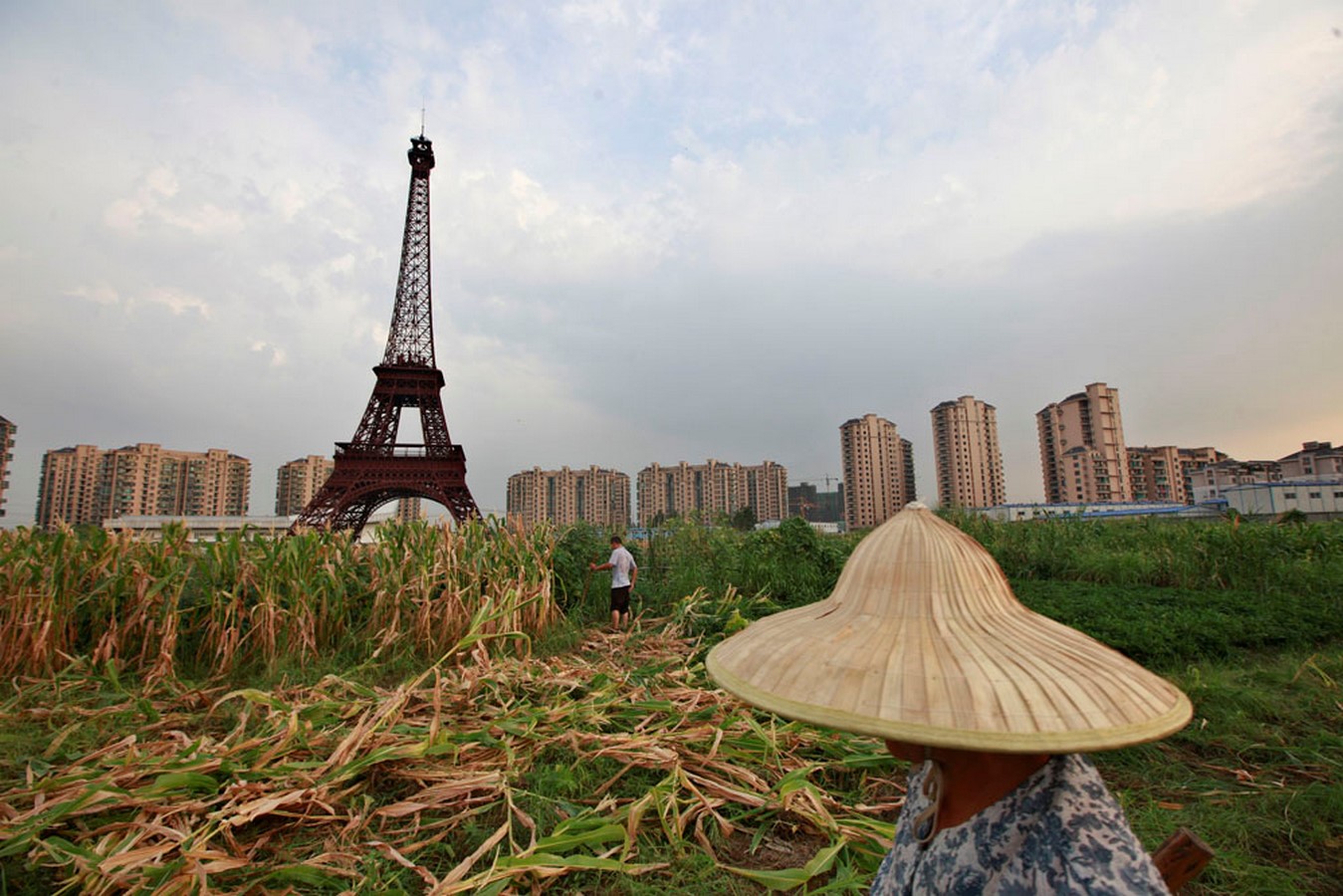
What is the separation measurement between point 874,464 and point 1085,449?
1661 centimetres

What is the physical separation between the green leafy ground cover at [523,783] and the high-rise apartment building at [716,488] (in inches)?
2177

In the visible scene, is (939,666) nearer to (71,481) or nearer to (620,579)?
(620,579)

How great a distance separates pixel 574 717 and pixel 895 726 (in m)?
2.64

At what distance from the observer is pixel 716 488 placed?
6025cm

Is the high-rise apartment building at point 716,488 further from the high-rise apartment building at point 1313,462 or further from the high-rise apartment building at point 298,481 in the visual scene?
the high-rise apartment building at point 1313,462

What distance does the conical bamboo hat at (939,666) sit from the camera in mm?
696

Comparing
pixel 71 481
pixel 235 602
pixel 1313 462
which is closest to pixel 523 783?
pixel 235 602

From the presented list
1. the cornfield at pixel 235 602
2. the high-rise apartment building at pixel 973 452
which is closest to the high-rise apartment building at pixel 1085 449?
the high-rise apartment building at pixel 973 452

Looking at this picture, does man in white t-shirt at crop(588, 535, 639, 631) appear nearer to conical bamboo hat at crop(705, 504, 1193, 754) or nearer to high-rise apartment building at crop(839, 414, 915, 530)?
conical bamboo hat at crop(705, 504, 1193, 754)

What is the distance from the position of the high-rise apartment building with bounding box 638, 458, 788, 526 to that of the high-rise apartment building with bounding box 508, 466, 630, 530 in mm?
5524

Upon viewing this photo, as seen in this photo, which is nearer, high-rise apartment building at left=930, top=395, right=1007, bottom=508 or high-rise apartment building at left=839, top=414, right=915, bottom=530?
high-rise apartment building at left=930, top=395, right=1007, bottom=508

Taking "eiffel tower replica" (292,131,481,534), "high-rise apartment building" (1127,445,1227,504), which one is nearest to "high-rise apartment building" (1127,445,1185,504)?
"high-rise apartment building" (1127,445,1227,504)

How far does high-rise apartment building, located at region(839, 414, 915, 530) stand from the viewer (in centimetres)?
5200

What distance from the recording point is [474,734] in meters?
2.72
